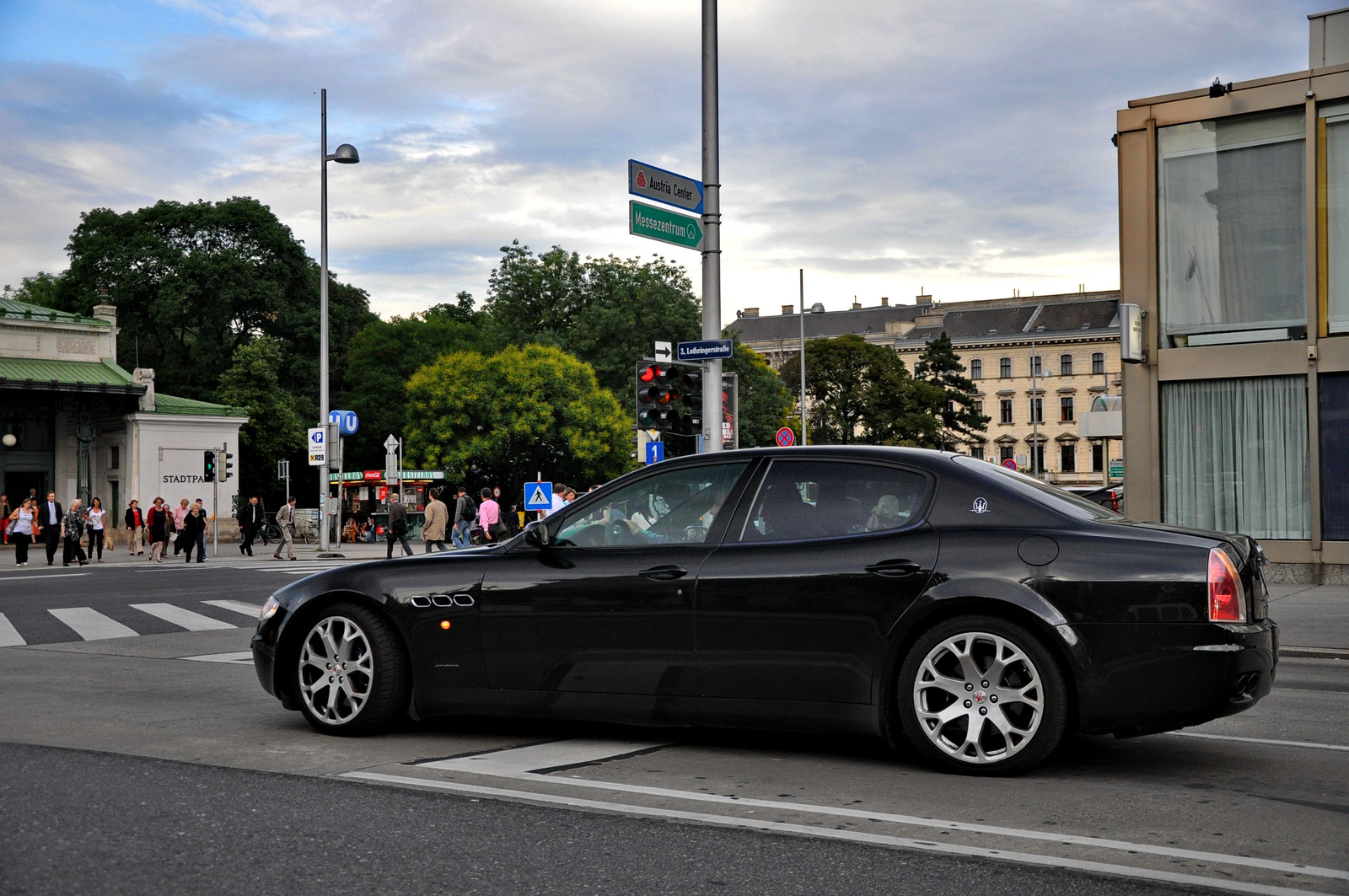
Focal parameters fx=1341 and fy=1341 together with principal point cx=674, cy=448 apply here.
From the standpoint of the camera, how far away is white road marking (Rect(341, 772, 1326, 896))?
163 inches

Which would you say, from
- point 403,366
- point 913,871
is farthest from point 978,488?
point 403,366

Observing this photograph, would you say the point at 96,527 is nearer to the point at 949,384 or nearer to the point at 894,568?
the point at 894,568

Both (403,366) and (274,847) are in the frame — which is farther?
(403,366)

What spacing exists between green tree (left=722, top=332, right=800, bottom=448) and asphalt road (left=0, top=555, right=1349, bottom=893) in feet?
197

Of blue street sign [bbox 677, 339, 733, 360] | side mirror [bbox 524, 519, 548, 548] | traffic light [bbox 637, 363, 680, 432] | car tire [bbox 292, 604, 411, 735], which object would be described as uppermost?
blue street sign [bbox 677, 339, 733, 360]

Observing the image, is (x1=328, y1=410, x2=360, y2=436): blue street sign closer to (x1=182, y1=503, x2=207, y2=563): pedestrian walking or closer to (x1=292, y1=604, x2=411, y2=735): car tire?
(x1=182, y1=503, x2=207, y2=563): pedestrian walking

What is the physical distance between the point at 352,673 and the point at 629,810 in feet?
7.48

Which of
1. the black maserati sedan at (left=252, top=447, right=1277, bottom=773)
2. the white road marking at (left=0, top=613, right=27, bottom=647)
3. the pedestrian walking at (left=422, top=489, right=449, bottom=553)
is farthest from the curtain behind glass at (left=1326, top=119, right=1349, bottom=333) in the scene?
the white road marking at (left=0, top=613, right=27, bottom=647)

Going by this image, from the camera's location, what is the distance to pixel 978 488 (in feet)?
19.8

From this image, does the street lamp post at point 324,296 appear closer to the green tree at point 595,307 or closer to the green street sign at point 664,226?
the green street sign at point 664,226

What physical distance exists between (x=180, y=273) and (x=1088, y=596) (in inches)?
2299

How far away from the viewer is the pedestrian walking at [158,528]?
31969mm

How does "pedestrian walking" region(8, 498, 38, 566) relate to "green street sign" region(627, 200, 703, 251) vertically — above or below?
below

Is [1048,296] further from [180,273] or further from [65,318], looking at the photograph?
[65,318]
